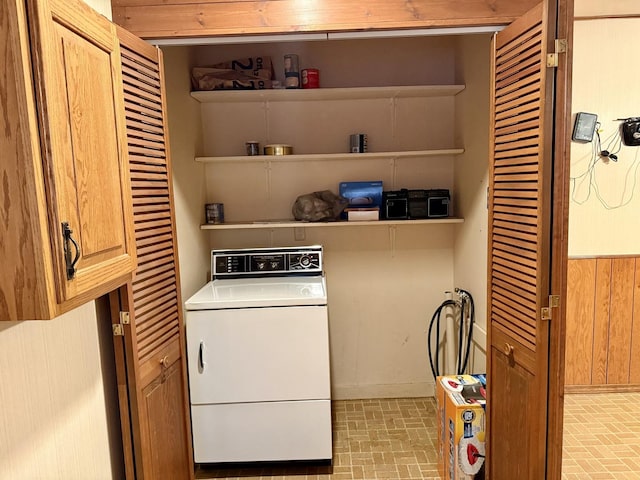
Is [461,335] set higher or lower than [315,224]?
lower

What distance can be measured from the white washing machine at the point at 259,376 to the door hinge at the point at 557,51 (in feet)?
4.88

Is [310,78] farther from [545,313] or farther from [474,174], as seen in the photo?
[545,313]

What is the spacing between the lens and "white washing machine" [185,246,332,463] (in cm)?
241

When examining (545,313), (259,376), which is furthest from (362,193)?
(545,313)

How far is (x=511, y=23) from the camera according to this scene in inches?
68.5

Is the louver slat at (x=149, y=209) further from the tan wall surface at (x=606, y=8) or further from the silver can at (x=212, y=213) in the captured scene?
the tan wall surface at (x=606, y=8)

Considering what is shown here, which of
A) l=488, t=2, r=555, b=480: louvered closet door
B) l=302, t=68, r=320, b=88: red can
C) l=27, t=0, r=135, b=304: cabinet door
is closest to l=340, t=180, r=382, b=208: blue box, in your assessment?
l=302, t=68, r=320, b=88: red can

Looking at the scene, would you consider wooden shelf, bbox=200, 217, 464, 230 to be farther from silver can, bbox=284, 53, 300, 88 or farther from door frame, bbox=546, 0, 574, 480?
door frame, bbox=546, 0, 574, 480

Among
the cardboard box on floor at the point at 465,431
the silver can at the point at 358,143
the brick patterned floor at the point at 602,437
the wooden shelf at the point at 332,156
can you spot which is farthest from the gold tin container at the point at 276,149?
the brick patterned floor at the point at 602,437

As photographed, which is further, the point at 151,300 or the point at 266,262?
the point at 266,262

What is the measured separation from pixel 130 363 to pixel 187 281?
111cm

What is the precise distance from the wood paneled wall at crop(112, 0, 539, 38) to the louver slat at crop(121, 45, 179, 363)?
21cm

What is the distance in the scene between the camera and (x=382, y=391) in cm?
341

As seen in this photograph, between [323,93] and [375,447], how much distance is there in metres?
2.29
